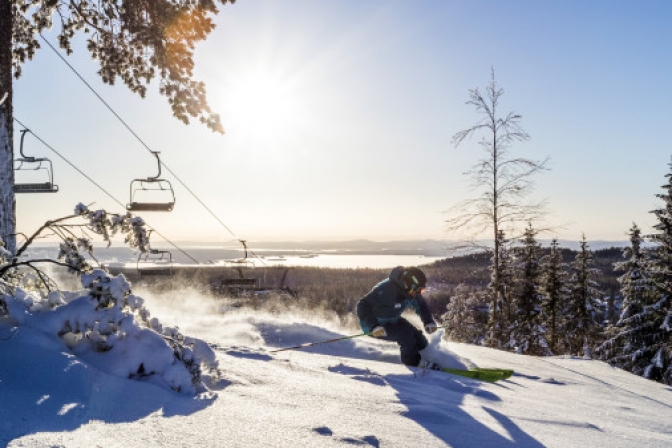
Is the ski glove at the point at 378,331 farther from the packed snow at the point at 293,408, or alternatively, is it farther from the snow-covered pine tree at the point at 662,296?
the snow-covered pine tree at the point at 662,296

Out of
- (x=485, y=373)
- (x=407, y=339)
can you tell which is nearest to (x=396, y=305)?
(x=407, y=339)

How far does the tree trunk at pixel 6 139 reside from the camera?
5.37 m

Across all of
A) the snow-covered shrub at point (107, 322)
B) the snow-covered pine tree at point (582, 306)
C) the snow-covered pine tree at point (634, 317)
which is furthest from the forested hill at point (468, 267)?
the snow-covered shrub at point (107, 322)

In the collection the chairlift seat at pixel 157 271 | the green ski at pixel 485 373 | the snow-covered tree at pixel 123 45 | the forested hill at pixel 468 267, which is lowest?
the forested hill at pixel 468 267

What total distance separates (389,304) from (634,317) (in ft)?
78.2

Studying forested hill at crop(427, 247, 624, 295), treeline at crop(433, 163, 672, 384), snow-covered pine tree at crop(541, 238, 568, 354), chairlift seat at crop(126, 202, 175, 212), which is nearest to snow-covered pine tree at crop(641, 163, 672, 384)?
treeline at crop(433, 163, 672, 384)

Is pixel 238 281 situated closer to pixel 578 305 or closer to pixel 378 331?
pixel 378 331

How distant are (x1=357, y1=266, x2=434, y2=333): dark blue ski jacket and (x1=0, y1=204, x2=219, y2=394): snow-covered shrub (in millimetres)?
4571

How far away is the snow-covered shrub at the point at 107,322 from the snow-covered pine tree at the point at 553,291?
3608cm

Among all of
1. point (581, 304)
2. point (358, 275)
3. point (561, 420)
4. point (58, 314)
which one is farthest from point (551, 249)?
point (358, 275)

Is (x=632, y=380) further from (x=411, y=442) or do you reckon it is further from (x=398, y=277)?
(x=411, y=442)

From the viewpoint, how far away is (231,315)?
41.7ft

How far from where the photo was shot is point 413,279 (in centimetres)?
793

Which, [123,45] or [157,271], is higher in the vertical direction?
[123,45]
